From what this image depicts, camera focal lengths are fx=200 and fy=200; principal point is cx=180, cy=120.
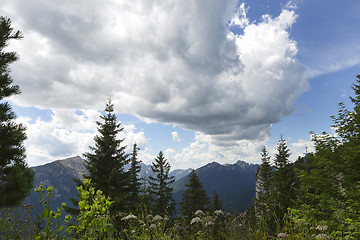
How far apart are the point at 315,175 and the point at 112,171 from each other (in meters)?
13.9

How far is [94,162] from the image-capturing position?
18.2m

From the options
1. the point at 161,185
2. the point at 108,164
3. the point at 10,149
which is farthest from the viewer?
the point at 161,185

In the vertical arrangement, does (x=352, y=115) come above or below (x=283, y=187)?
above

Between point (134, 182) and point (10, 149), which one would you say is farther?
point (134, 182)

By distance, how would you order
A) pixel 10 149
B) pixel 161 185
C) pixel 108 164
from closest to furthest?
1. pixel 10 149
2. pixel 108 164
3. pixel 161 185

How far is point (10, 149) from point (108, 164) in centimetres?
1027

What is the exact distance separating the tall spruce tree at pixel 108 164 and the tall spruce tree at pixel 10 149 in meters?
8.73

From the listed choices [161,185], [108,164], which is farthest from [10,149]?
[161,185]

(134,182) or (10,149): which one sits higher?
(10,149)

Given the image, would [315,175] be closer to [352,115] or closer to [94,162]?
[352,115]

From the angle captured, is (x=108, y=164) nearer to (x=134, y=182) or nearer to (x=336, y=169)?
(x=134, y=182)

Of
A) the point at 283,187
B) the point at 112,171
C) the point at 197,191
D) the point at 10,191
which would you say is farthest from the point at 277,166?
the point at 10,191

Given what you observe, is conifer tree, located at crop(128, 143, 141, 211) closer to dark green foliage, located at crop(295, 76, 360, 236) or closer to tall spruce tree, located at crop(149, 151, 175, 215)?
tall spruce tree, located at crop(149, 151, 175, 215)

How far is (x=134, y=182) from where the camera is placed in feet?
71.0
